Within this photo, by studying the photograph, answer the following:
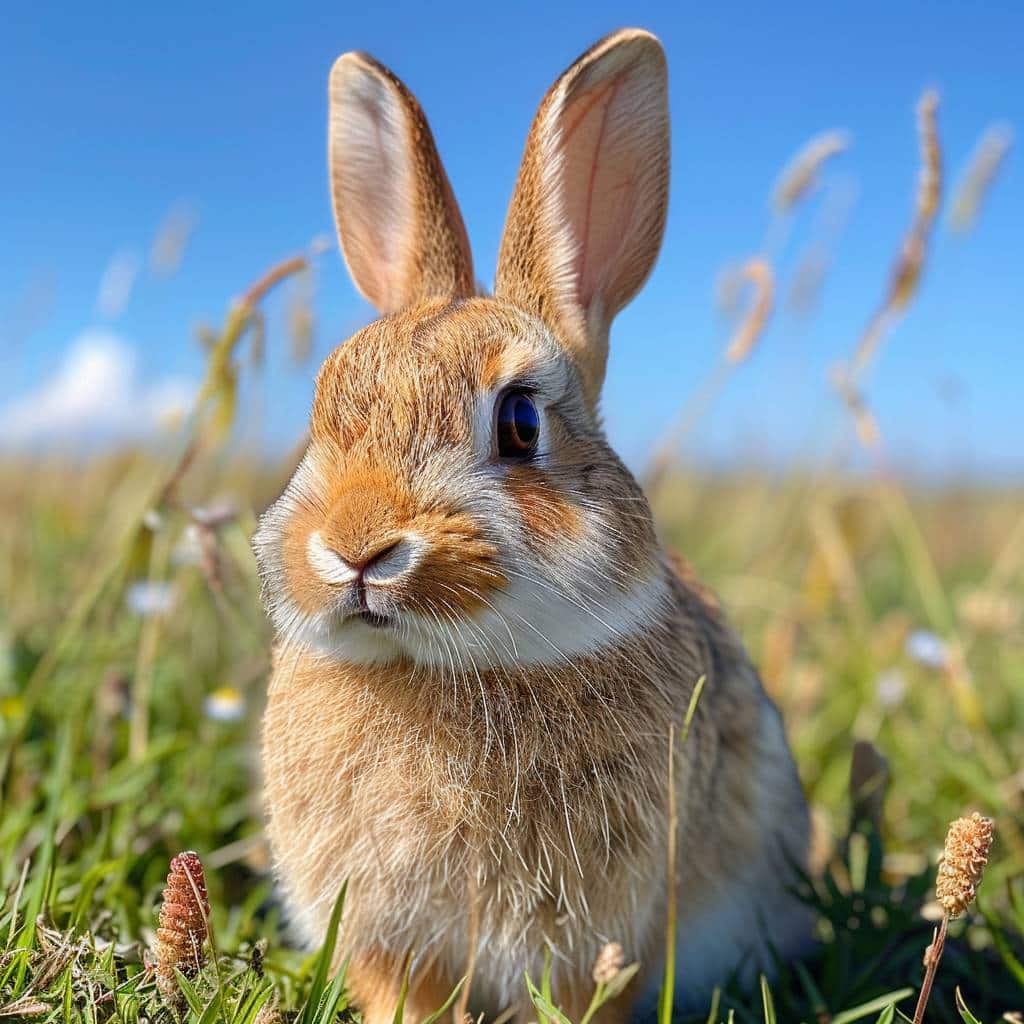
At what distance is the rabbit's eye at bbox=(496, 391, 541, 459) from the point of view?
215 cm

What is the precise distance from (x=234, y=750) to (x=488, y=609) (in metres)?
2.16

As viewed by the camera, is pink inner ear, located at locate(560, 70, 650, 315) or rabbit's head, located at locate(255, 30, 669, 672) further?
pink inner ear, located at locate(560, 70, 650, 315)

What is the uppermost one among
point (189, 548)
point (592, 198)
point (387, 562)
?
point (592, 198)

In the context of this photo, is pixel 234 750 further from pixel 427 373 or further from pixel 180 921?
pixel 427 373

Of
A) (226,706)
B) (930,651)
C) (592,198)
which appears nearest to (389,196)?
(592,198)

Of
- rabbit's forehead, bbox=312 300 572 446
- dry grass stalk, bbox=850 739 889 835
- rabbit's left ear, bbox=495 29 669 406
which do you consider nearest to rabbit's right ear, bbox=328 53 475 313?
rabbit's left ear, bbox=495 29 669 406

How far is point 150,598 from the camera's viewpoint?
3.72m

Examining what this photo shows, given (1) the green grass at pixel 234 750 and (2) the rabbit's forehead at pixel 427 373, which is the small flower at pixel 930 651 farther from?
(2) the rabbit's forehead at pixel 427 373

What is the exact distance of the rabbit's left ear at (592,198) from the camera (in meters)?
2.44

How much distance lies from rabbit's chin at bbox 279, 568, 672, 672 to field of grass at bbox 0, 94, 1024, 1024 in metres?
0.54

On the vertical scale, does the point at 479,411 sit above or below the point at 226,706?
above

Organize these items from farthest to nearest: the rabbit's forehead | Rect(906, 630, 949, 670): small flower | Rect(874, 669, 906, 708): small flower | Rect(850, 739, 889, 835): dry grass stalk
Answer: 1. Rect(874, 669, 906, 708): small flower
2. Rect(906, 630, 949, 670): small flower
3. Rect(850, 739, 889, 835): dry grass stalk
4. the rabbit's forehead

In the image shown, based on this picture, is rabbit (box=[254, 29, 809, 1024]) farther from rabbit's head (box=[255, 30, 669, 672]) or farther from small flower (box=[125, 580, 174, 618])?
small flower (box=[125, 580, 174, 618])

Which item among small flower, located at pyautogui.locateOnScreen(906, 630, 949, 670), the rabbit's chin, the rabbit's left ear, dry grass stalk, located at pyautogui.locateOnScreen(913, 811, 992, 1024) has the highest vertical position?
the rabbit's left ear
